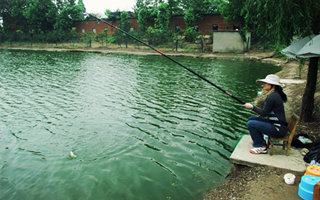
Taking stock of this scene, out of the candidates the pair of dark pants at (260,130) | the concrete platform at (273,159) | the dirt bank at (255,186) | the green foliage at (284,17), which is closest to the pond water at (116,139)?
the dirt bank at (255,186)

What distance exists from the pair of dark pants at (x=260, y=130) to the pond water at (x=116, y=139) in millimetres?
1008

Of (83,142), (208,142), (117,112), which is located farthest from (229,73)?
(83,142)

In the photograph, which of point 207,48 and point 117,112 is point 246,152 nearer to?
point 117,112

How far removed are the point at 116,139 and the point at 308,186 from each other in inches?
204

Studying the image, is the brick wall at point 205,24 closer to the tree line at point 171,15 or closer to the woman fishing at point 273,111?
the tree line at point 171,15

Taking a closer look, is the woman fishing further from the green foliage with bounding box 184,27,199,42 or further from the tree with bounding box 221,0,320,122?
the green foliage with bounding box 184,27,199,42

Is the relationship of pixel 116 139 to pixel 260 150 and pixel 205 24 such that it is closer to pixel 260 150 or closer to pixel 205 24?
pixel 260 150

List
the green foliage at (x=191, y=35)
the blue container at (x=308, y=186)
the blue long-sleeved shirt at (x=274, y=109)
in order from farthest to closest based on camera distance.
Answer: the green foliage at (x=191, y=35), the blue long-sleeved shirt at (x=274, y=109), the blue container at (x=308, y=186)

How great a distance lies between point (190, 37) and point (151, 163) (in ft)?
115

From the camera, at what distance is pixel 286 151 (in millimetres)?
5457

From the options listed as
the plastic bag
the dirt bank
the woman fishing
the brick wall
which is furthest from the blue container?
the brick wall

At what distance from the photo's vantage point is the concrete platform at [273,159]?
5.08 meters

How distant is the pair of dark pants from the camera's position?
5.31 metres

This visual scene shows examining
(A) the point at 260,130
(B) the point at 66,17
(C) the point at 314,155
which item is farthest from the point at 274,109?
(B) the point at 66,17
